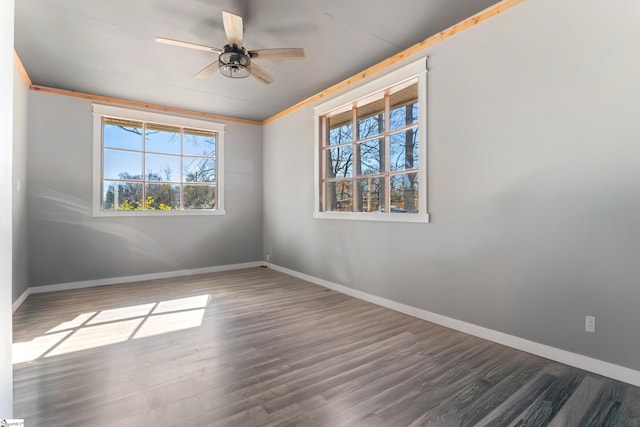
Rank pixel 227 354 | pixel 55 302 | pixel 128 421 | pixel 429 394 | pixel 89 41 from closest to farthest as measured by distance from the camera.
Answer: pixel 128 421 → pixel 429 394 → pixel 227 354 → pixel 89 41 → pixel 55 302

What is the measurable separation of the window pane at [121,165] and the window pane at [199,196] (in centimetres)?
77

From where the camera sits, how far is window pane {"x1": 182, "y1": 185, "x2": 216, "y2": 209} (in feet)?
17.7

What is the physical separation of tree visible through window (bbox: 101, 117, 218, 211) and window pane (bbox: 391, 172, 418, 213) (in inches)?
137

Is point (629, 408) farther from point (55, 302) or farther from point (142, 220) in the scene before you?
point (142, 220)

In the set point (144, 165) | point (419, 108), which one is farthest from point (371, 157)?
point (144, 165)

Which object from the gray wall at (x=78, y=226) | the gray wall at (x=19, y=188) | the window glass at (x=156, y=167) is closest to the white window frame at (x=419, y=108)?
the window glass at (x=156, y=167)

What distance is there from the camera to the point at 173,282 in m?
4.74

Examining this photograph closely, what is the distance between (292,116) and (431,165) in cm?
285

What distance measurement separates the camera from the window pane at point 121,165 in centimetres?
470

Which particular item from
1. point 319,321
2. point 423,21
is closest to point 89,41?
point 423,21

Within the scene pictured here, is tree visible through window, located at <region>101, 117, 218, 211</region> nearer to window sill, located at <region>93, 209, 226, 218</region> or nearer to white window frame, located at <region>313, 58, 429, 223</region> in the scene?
window sill, located at <region>93, 209, 226, 218</region>

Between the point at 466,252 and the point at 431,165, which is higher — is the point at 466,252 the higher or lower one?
the lower one

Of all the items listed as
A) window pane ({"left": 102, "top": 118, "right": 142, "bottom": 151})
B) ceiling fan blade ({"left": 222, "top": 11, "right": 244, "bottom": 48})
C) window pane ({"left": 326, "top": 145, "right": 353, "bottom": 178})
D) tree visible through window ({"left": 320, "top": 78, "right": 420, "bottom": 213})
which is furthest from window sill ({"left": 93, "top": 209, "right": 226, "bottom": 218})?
ceiling fan blade ({"left": 222, "top": 11, "right": 244, "bottom": 48})

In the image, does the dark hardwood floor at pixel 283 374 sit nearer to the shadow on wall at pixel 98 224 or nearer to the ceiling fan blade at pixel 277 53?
the shadow on wall at pixel 98 224
